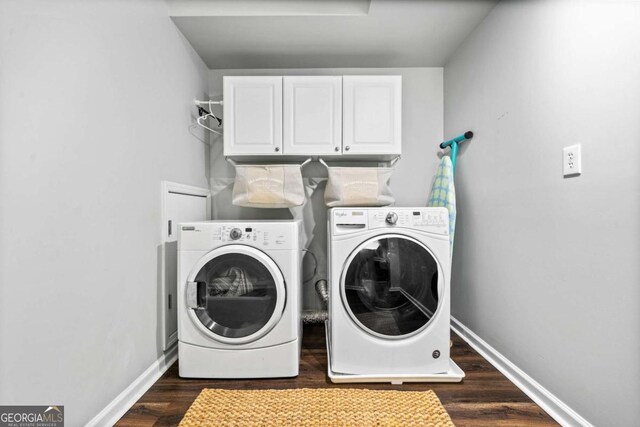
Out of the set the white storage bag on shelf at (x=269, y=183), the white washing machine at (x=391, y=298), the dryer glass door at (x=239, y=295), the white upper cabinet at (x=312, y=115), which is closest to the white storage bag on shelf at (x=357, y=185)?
the white upper cabinet at (x=312, y=115)

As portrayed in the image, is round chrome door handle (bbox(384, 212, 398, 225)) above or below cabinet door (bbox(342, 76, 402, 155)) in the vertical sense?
below

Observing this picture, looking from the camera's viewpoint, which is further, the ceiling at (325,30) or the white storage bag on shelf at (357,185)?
the white storage bag on shelf at (357,185)

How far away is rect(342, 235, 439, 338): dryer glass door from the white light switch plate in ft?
2.28

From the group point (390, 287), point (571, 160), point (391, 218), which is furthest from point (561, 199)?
point (390, 287)

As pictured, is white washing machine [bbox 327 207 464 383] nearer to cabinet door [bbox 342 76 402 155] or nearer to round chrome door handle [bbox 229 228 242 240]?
round chrome door handle [bbox 229 228 242 240]

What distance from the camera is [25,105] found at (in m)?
0.92

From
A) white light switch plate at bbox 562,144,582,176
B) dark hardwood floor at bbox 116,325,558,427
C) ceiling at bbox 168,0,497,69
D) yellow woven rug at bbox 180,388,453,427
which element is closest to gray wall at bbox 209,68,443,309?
ceiling at bbox 168,0,497,69

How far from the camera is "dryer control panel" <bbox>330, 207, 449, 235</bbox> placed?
159 cm

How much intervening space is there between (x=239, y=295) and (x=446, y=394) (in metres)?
1.18

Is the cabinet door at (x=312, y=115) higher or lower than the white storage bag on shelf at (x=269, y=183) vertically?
higher

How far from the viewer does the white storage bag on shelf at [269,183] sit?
80.3 inches

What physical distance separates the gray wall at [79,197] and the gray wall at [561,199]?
1949mm

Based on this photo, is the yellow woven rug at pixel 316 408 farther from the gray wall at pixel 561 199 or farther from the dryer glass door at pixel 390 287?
the gray wall at pixel 561 199

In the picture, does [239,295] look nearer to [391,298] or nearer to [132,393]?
[132,393]
